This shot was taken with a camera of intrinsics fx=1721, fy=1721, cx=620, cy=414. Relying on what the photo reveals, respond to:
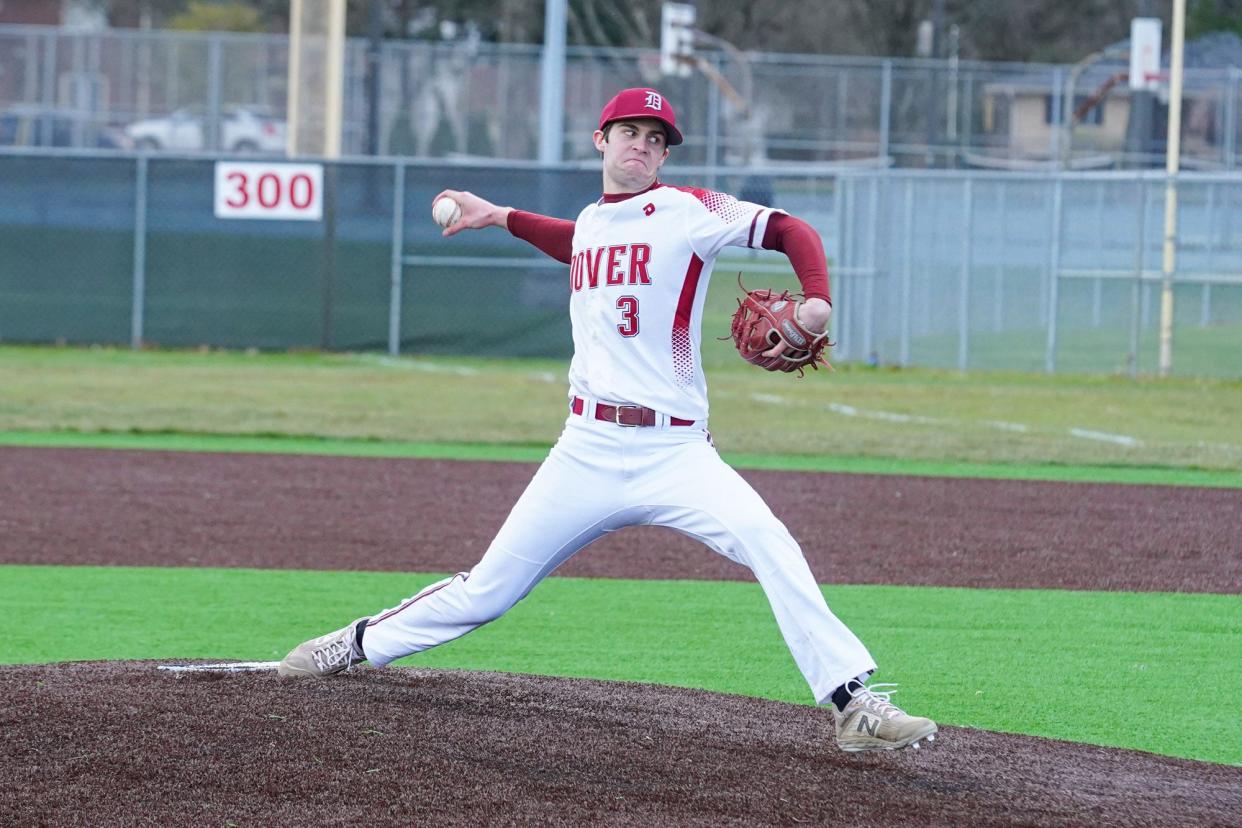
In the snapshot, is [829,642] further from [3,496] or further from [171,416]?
[171,416]

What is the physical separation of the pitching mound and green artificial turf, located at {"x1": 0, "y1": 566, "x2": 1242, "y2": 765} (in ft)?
1.54

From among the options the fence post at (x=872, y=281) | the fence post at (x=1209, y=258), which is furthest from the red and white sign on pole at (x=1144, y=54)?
the fence post at (x=872, y=281)

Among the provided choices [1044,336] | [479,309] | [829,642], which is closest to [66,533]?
[829,642]

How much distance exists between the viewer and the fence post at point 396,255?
2006cm

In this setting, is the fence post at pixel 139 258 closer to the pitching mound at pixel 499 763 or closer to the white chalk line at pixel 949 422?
the white chalk line at pixel 949 422

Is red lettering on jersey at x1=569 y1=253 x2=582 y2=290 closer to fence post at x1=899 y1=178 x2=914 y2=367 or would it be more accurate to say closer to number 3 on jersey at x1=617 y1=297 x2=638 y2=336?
number 3 on jersey at x1=617 y1=297 x2=638 y2=336

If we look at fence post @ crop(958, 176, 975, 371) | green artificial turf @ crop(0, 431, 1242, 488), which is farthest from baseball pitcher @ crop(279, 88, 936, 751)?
fence post @ crop(958, 176, 975, 371)

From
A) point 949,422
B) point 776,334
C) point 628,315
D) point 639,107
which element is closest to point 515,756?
point 628,315

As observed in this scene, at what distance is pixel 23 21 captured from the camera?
79.0m

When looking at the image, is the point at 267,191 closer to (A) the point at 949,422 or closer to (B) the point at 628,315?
(A) the point at 949,422

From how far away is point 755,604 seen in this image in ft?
25.6

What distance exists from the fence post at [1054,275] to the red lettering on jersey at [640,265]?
47.4 feet

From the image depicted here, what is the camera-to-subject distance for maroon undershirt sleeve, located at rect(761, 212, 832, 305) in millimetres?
4910

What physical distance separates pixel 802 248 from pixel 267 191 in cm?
1601
